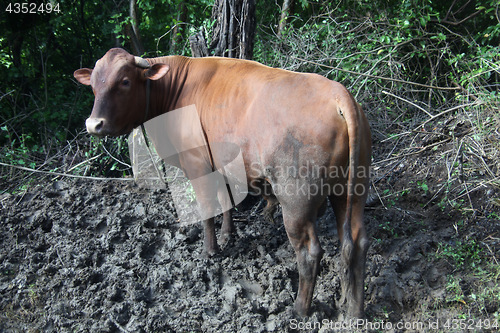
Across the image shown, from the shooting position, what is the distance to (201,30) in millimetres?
5359

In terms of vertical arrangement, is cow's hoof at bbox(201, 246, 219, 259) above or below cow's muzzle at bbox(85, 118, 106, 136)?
below

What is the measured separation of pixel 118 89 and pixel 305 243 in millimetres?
2047

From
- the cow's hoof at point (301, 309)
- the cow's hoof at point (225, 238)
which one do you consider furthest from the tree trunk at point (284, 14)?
the cow's hoof at point (301, 309)

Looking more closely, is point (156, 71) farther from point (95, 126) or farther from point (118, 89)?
point (95, 126)

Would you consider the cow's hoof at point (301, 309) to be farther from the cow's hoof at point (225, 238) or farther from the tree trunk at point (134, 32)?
the tree trunk at point (134, 32)

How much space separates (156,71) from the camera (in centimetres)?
404

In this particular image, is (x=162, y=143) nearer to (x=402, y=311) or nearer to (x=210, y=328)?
(x=210, y=328)

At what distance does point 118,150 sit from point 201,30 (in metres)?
1.90

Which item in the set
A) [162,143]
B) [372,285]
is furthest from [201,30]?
[372,285]

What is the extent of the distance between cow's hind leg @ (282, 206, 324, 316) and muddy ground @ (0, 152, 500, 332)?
25cm

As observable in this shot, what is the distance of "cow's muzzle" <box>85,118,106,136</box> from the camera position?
377 centimetres

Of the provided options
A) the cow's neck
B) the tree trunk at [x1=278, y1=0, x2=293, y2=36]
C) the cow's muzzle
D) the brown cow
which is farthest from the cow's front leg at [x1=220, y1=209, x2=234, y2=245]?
the tree trunk at [x1=278, y1=0, x2=293, y2=36]

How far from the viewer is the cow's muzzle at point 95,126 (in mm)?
3766

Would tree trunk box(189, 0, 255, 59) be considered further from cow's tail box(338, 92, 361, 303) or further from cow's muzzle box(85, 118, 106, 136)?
cow's tail box(338, 92, 361, 303)
